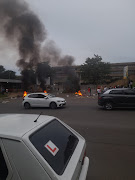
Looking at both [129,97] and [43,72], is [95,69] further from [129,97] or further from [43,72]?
[129,97]

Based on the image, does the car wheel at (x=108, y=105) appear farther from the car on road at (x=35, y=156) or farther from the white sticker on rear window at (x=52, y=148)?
the white sticker on rear window at (x=52, y=148)

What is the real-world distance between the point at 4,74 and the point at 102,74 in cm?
4775

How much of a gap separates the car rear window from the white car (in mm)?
8539

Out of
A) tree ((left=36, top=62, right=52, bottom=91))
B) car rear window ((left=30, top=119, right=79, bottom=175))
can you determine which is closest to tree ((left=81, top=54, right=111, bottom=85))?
tree ((left=36, top=62, right=52, bottom=91))

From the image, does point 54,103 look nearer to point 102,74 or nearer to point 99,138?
point 99,138

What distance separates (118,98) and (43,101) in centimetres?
528

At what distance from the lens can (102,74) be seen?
3219cm

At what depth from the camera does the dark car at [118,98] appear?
9.18 m

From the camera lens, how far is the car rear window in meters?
1.47

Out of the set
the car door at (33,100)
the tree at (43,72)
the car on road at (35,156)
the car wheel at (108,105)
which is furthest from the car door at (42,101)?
the tree at (43,72)

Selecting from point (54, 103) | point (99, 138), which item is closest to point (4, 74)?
point (54, 103)

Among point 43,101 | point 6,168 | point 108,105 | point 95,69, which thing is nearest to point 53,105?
point 43,101

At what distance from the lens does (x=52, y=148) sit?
1645mm

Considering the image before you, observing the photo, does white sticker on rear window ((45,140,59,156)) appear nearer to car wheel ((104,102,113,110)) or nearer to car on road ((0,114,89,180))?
car on road ((0,114,89,180))
